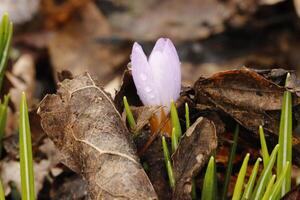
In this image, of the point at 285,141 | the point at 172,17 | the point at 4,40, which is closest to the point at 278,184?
the point at 285,141

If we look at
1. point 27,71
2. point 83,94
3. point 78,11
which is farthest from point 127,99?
point 78,11

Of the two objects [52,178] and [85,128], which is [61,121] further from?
[52,178]

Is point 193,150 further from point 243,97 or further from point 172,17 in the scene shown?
point 172,17

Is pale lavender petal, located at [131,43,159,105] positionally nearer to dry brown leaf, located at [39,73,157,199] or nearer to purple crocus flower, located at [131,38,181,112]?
purple crocus flower, located at [131,38,181,112]

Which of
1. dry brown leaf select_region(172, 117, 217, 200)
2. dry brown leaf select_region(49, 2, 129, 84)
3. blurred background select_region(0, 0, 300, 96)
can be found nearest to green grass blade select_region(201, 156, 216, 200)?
dry brown leaf select_region(172, 117, 217, 200)

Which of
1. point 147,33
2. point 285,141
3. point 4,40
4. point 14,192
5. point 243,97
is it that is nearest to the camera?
point 285,141

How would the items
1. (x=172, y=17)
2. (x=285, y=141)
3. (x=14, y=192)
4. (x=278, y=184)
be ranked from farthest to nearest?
(x=172, y=17) < (x=14, y=192) < (x=285, y=141) < (x=278, y=184)
